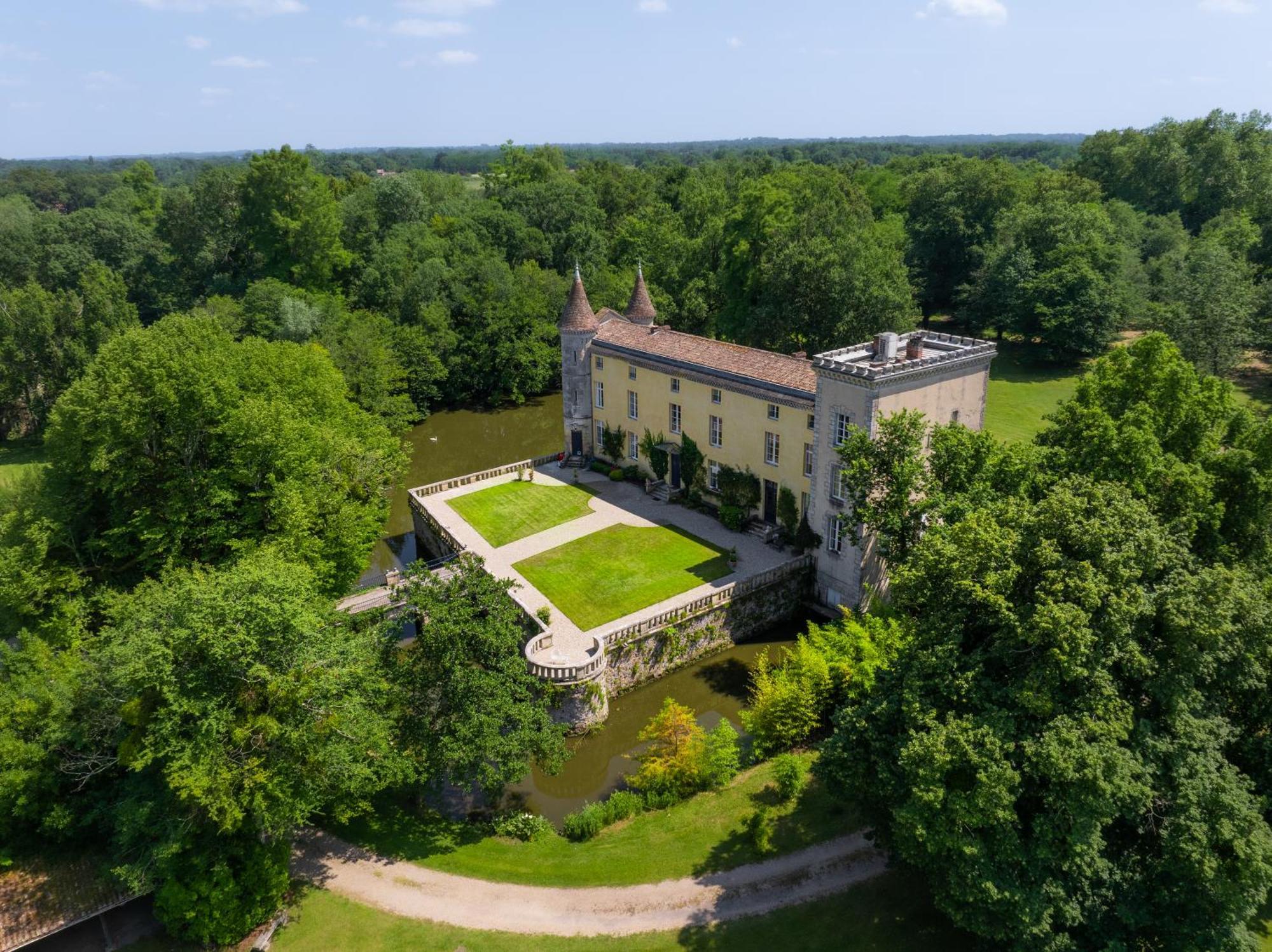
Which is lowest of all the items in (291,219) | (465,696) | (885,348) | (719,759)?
(719,759)

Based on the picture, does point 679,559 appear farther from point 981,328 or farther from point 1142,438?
point 981,328

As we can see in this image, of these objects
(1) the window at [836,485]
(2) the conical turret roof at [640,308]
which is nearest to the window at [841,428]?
(1) the window at [836,485]

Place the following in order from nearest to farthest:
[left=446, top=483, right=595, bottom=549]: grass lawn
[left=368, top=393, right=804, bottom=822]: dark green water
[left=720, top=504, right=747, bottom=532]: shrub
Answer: [left=368, top=393, right=804, bottom=822]: dark green water < [left=720, top=504, right=747, bottom=532]: shrub < [left=446, top=483, right=595, bottom=549]: grass lawn

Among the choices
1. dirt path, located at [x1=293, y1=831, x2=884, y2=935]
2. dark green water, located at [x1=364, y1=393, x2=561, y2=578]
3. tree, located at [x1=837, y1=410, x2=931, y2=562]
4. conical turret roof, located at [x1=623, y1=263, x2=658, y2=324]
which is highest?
conical turret roof, located at [x1=623, y1=263, x2=658, y2=324]

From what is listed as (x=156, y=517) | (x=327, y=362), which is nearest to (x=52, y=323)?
(x=327, y=362)

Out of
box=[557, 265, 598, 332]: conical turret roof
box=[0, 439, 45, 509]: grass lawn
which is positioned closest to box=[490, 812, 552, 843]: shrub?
box=[557, 265, 598, 332]: conical turret roof

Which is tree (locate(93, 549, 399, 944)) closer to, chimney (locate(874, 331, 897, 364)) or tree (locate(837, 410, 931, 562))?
tree (locate(837, 410, 931, 562))

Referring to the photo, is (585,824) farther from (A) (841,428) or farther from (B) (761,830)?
(A) (841,428)

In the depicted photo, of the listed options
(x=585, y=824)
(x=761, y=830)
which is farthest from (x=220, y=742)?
(x=761, y=830)

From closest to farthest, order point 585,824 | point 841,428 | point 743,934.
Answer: point 743,934 < point 585,824 < point 841,428
